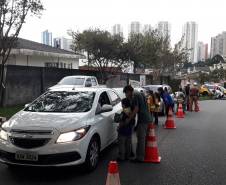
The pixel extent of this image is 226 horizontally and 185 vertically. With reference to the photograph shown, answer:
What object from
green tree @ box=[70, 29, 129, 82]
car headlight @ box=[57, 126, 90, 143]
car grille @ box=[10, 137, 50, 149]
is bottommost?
car grille @ box=[10, 137, 50, 149]

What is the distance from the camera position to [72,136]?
6.23m

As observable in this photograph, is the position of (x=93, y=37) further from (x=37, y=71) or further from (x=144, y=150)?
(x=144, y=150)

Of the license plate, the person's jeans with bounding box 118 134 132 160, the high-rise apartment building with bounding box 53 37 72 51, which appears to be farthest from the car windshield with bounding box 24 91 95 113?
the high-rise apartment building with bounding box 53 37 72 51

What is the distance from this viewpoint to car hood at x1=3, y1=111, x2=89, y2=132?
244 inches

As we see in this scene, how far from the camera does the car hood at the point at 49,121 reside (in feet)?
20.4

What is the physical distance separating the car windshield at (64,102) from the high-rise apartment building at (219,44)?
12220 centimetres

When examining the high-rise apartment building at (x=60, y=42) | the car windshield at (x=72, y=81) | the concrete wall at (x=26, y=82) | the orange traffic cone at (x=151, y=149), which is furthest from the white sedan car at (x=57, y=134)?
the high-rise apartment building at (x=60, y=42)

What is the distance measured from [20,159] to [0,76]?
38.2 ft

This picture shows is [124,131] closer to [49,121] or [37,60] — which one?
[49,121]

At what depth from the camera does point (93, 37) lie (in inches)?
1141

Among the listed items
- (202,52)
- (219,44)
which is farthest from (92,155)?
(202,52)

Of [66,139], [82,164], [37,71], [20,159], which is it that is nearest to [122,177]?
[82,164]

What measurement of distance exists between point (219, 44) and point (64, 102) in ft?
439

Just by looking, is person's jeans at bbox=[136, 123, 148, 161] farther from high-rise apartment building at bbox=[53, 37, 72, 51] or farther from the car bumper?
high-rise apartment building at bbox=[53, 37, 72, 51]
